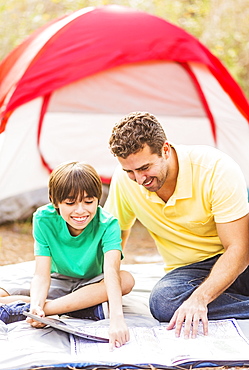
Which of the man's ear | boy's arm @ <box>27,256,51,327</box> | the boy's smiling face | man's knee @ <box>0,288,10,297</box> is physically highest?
the man's ear

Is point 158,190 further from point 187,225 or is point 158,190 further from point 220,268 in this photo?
point 220,268

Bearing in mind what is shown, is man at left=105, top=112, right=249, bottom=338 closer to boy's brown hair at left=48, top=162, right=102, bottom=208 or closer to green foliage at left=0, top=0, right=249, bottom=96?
boy's brown hair at left=48, top=162, right=102, bottom=208

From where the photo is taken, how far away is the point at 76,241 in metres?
2.09

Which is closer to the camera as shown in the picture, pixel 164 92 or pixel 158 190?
pixel 158 190

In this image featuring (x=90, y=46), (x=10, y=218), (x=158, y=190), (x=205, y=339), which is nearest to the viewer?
(x=205, y=339)

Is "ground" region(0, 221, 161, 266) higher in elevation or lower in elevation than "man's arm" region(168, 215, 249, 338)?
lower

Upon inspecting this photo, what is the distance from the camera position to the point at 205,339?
180cm

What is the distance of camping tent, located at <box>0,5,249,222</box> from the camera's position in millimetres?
3410

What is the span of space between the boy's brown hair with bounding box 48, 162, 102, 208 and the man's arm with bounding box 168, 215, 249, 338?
1.48 ft

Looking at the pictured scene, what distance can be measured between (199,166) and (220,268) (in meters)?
0.37

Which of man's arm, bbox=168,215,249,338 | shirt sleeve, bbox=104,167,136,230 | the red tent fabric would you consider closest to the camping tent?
the red tent fabric

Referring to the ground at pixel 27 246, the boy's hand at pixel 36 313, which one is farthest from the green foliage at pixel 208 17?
the boy's hand at pixel 36 313

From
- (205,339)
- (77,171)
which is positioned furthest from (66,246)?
(205,339)

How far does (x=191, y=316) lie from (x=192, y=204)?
0.43 m
